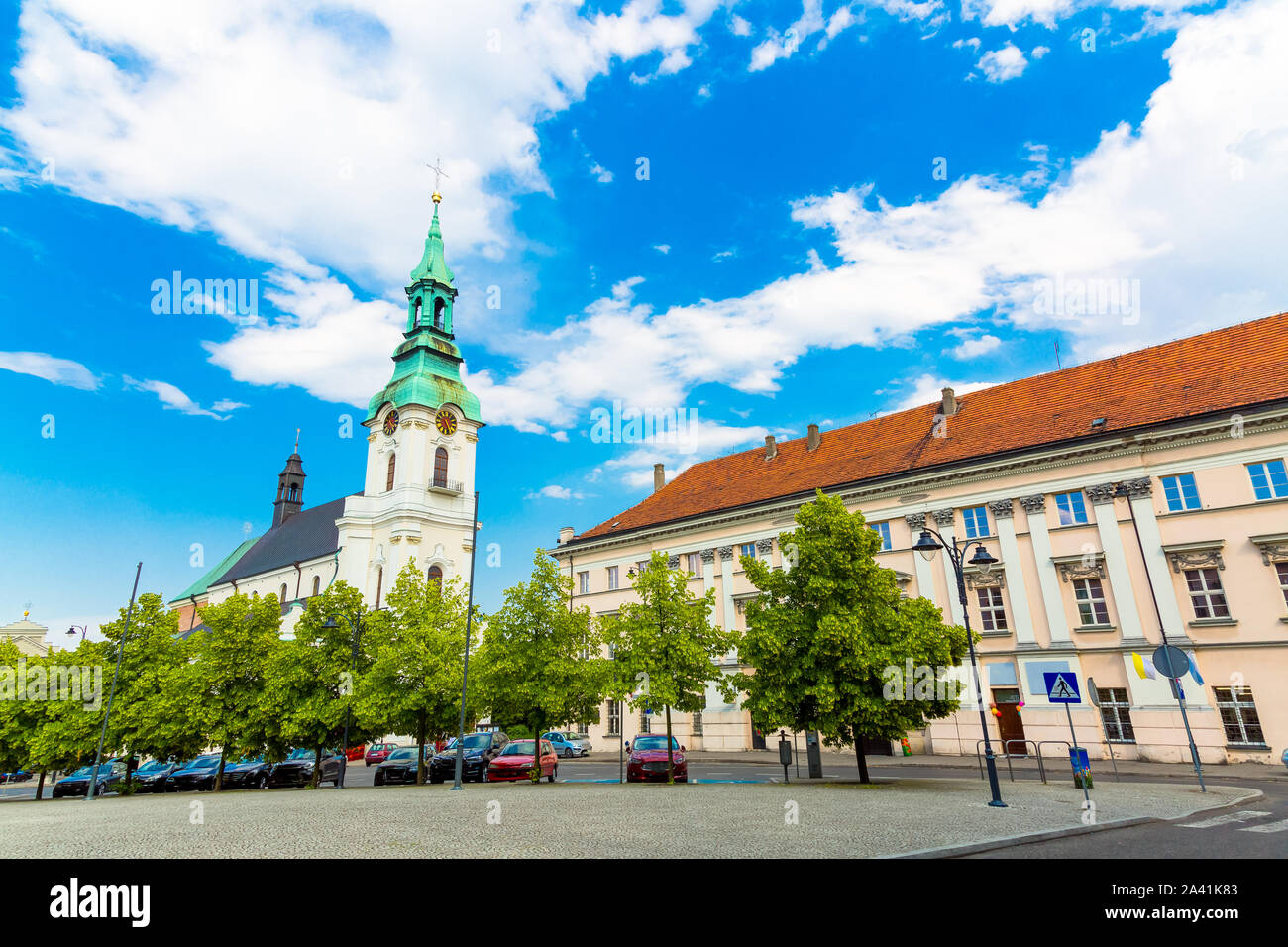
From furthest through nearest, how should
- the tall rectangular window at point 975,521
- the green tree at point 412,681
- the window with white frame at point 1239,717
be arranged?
the tall rectangular window at point 975,521, the window with white frame at point 1239,717, the green tree at point 412,681

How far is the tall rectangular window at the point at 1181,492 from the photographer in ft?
90.4

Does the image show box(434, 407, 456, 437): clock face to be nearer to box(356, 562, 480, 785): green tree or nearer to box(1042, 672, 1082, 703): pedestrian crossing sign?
box(356, 562, 480, 785): green tree

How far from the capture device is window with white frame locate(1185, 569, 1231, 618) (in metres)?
26.3

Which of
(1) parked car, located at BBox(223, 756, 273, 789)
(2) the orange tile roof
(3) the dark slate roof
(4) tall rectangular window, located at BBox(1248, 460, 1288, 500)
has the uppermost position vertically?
(3) the dark slate roof

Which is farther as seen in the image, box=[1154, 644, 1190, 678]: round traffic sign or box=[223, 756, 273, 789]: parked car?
box=[223, 756, 273, 789]: parked car

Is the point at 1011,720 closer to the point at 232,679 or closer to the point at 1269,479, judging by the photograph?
the point at 1269,479

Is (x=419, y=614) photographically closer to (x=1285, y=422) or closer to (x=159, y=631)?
(x=159, y=631)

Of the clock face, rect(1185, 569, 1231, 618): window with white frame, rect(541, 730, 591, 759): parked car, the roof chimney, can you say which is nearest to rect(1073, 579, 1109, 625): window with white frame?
rect(1185, 569, 1231, 618): window with white frame

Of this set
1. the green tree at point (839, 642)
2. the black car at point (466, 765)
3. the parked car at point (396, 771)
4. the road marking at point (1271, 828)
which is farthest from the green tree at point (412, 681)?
the road marking at point (1271, 828)

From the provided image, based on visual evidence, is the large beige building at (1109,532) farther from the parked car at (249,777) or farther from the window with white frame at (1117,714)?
the parked car at (249,777)

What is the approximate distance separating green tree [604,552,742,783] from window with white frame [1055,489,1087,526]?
1691cm

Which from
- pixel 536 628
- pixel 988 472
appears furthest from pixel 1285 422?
pixel 536 628

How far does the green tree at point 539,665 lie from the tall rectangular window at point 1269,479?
1002 inches
